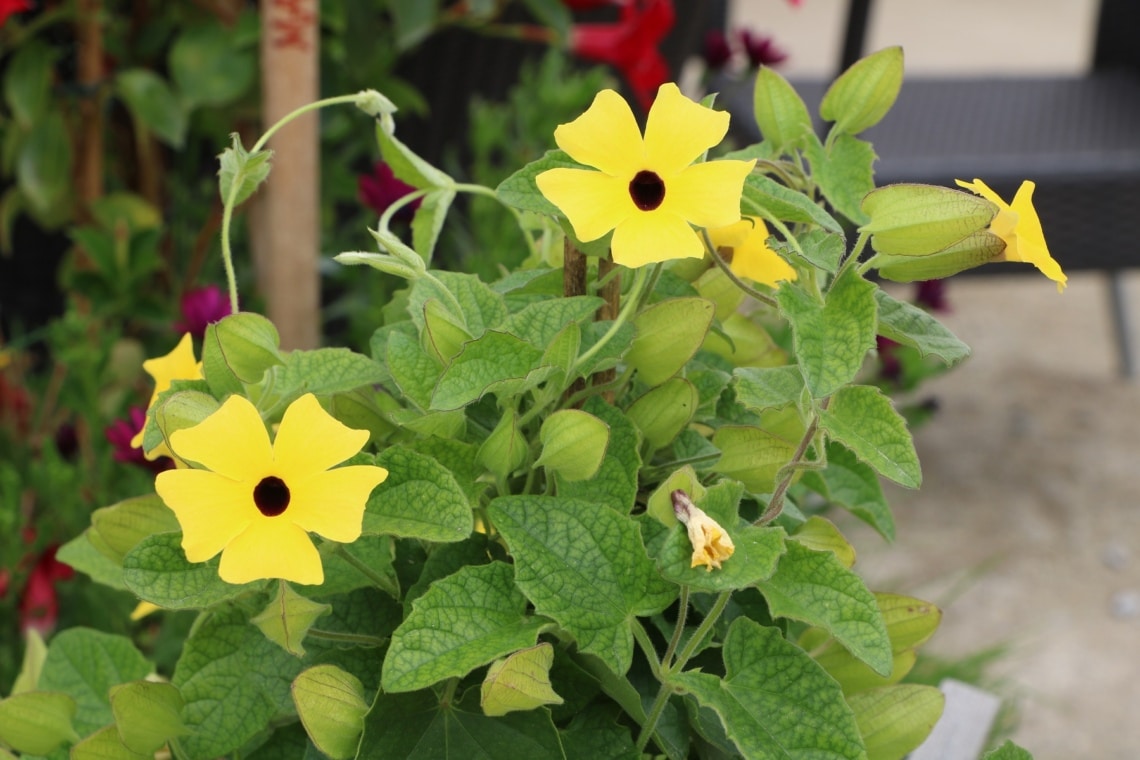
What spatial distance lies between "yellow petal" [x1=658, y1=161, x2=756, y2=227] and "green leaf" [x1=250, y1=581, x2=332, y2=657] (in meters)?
0.20

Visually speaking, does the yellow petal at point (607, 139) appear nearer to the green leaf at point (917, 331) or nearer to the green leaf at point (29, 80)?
the green leaf at point (917, 331)

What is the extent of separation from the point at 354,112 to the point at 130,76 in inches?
12.9

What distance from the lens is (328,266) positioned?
161cm

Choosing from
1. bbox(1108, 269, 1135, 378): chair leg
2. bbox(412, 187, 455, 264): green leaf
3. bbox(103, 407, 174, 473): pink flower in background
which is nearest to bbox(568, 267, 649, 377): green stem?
bbox(412, 187, 455, 264): green leaf

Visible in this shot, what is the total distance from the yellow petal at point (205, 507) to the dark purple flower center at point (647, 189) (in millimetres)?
173

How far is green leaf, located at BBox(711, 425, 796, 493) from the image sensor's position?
1.75 feet

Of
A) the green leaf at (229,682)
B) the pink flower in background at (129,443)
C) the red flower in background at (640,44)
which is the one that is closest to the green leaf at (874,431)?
the green leaf at (229,682)

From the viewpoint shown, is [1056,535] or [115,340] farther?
[1056,535]

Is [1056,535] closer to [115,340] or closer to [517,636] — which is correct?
[115,340]

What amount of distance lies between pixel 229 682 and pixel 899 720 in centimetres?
29

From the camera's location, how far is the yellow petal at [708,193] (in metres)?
0.45

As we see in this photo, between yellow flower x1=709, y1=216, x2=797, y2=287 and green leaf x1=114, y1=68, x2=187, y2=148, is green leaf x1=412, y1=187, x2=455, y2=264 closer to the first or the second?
yellow flower x1=709, y1=216, x2=797, y2=287

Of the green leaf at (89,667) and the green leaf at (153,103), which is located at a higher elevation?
the green leaf at (153,103)

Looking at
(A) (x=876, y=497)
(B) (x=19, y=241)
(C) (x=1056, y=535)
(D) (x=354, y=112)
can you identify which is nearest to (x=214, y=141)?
(D) (x=354, y=112)
